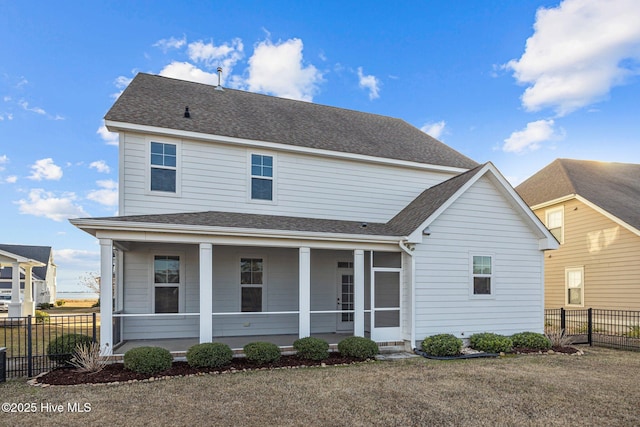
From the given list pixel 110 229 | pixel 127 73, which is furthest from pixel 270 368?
pixel 127 73

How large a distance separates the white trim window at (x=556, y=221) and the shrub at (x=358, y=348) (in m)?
12.5

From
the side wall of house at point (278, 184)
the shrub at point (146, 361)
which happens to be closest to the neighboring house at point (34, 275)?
the side wall of house at point (278, 184)

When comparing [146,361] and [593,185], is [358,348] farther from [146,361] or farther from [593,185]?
[593,185]

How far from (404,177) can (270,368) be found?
824 cm

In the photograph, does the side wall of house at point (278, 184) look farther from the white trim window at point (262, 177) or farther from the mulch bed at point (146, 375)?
the mulch bed at point (146, 375)

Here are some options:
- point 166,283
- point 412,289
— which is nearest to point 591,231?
point 412,289

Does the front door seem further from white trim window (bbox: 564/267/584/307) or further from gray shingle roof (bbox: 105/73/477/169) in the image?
white trim window (bbox: 564/267/584/307)

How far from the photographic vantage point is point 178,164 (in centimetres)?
1120

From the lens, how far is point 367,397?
668 centimetres

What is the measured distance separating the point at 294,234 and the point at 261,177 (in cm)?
301

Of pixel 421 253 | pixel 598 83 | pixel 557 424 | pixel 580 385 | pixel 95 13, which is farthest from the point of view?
pixel 598 83

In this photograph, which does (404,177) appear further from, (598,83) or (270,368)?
(598,83)

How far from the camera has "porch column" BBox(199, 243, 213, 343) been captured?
9133 mm

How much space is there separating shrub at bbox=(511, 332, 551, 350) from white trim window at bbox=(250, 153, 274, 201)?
331 inches
